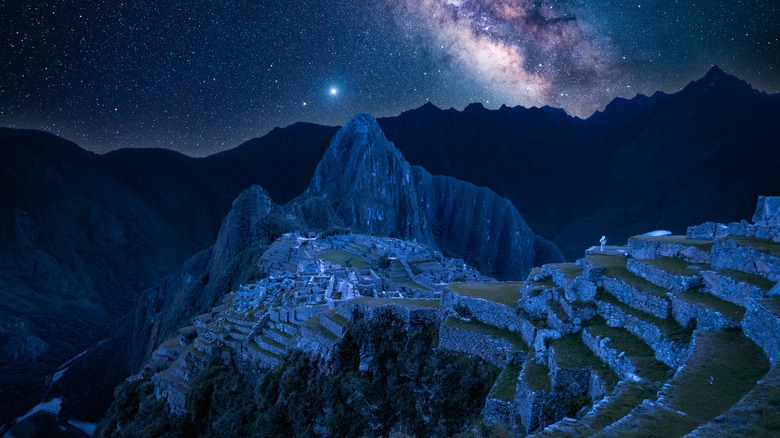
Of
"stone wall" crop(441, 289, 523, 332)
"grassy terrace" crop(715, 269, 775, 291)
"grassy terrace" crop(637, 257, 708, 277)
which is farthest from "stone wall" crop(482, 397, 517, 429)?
"grassy terrace" crop(715, 269, 775, 291)

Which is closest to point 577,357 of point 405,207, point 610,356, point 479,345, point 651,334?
point 610,356

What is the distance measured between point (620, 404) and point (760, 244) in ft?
24.6

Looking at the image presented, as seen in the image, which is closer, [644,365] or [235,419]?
[644,365]

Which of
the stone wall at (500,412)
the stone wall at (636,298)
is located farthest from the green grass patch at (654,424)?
the stone wall at (500,412)

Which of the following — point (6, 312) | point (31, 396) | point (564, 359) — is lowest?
point (31, 396)

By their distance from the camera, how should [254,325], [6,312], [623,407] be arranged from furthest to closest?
[6,312]
[254,325]
[623,407]

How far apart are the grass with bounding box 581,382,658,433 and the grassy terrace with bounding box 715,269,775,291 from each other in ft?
13.1

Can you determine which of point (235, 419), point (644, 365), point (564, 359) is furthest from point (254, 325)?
point (644, 365)

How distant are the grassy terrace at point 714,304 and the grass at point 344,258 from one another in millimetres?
42658

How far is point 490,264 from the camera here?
173m

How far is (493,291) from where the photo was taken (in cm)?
1734

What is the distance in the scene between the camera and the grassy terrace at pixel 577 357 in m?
9.95

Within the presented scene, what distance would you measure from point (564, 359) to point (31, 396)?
118m

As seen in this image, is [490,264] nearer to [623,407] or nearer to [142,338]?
[142,338]
